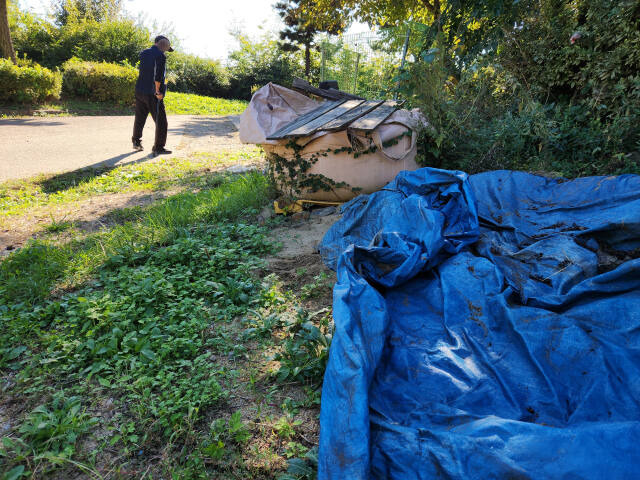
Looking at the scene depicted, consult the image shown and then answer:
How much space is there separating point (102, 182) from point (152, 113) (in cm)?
Answer: 210

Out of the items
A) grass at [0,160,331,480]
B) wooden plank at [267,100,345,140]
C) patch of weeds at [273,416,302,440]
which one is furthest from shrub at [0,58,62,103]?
patch of weeds at [273,416,302,440]

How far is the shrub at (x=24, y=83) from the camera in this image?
1080 centimetres

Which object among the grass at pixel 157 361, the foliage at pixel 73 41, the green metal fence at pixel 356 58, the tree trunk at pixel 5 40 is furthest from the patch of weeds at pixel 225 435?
the foliage at pixel 73 41

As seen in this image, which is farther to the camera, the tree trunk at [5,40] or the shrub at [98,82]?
Result: the shrub at [98,82]

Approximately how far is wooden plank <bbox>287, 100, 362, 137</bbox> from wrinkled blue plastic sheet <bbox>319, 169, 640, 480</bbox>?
159 cm

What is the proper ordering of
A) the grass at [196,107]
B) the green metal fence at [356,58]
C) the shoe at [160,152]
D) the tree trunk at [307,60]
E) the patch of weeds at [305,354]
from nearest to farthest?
the patch of weeds at [305,354] < the shoe at [160,152] < the green metal fence at [356,58] < the grass at [196,107] < the tree trunk at [307,60]

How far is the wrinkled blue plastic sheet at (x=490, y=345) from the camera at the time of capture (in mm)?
1139

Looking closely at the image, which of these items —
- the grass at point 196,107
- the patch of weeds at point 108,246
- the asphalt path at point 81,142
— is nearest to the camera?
the patch of weeds at point 108,246

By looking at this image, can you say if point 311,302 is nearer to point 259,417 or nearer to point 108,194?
point 259,417

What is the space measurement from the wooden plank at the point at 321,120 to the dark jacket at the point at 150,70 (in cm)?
417

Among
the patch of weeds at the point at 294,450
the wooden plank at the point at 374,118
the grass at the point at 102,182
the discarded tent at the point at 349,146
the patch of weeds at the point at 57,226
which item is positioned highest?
the wooden plank at the point at 374,118

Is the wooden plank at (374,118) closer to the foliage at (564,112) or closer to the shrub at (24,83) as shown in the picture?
the foliage at (564,112)

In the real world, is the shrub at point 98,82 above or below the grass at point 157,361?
above

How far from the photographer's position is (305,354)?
73.8 inches
